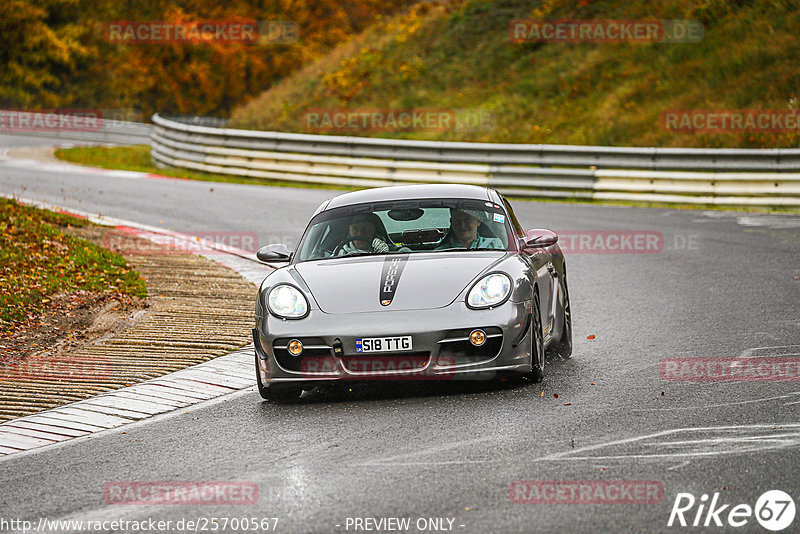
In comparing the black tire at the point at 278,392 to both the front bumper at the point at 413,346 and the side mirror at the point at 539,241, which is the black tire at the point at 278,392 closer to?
the front bumper at the point at 413,346

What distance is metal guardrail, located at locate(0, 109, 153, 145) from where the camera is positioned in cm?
3931

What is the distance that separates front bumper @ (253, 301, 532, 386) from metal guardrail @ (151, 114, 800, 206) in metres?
13.6

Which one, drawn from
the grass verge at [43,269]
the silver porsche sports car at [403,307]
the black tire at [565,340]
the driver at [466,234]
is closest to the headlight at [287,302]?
the silver porsche sports car at [403,307]

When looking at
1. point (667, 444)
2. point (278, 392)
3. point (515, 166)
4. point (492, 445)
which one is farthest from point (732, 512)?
point (515, 166)

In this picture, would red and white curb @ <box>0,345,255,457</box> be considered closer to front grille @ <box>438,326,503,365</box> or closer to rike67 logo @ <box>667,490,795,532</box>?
front grille @ <box>438,326,503,365</box>

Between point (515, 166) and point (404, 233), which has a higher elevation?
point (515, 166)

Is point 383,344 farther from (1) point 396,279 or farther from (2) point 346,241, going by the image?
(2) point 346,241

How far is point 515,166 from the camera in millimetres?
22562

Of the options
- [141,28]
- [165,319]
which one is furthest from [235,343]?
[141,28]

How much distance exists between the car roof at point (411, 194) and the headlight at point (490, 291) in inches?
49.7

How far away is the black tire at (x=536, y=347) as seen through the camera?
24.6 ft

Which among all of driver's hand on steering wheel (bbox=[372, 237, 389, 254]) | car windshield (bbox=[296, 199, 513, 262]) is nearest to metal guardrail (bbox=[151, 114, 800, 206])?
car windshield (bbox=[296, 199, 513, 262])

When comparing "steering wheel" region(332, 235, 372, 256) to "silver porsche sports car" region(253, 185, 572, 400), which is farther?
"steering wheel" region(332, 235, 372, 256)

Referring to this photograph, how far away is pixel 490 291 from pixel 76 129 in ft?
118
